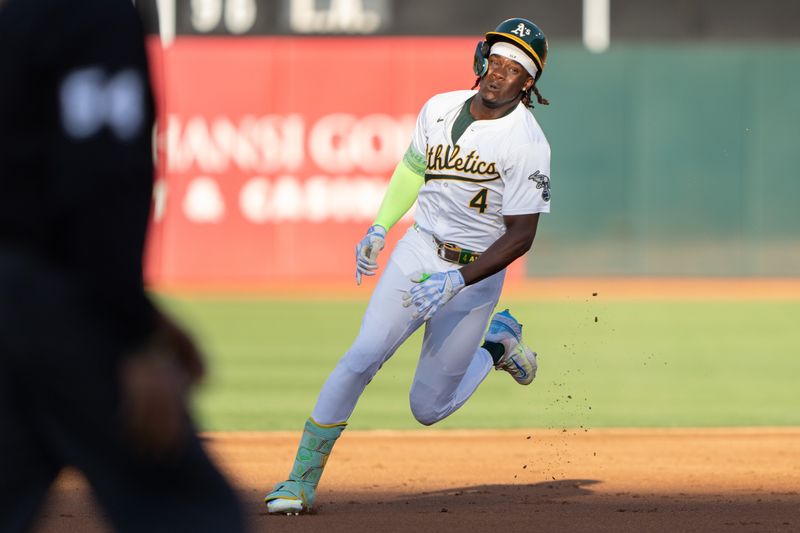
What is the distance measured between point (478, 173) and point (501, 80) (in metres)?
0.43

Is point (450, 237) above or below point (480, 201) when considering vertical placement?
below

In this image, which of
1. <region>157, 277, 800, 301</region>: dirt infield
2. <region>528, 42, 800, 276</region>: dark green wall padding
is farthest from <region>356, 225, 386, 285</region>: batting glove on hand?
<region>528, 42, 800, 276</region>: dark green wall padding

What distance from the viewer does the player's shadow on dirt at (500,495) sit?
6.57 metres

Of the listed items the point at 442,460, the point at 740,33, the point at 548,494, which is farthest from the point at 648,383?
the point at 740,33

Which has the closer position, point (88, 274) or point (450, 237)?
point (88, 274)

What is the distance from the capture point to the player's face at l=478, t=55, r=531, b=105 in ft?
20.6

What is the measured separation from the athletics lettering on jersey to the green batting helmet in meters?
0.37

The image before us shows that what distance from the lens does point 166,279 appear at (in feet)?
63.8

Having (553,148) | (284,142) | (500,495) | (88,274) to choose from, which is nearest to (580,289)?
(553,148)

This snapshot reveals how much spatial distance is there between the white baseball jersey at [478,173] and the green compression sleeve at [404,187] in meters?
0.04

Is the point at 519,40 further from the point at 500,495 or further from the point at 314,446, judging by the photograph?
the point at 500,495

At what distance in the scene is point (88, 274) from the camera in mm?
2447

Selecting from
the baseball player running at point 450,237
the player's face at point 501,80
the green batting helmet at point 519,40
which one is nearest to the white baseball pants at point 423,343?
the baseball player running at point 450,237

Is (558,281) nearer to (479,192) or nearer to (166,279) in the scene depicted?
(166,279)
